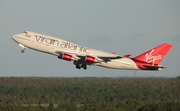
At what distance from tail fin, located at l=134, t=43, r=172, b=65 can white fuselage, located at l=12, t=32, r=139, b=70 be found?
254 cm

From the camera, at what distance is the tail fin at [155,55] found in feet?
319

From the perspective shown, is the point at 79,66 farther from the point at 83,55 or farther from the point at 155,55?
the point at 155,55

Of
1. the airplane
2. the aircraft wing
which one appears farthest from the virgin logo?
the aircraft wing

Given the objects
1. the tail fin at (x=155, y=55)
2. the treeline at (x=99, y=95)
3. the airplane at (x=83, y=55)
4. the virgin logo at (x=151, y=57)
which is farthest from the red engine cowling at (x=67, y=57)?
the treeline at (x=99, y=95)

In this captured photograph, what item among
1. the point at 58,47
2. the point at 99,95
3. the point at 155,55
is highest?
the point at 58,47

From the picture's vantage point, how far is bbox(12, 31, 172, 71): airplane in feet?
299

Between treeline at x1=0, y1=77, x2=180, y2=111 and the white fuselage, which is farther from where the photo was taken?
treeline at x1=0, y1=77, x2=180, y2=111

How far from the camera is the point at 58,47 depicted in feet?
300

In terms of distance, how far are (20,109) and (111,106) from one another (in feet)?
64.1

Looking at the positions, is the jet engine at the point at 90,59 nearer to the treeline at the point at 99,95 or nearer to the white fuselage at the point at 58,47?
the white fuselage at the point at 58,47

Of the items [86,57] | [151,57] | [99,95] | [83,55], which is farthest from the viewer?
[99,95]

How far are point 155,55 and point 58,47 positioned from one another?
17.8 metres

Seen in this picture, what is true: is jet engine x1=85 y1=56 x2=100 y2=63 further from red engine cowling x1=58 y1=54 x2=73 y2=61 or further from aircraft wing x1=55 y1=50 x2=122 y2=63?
red engine cowling x1=58 y1=54 x2=73 y2=61

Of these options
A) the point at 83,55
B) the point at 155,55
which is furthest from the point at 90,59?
the point at 155,55
